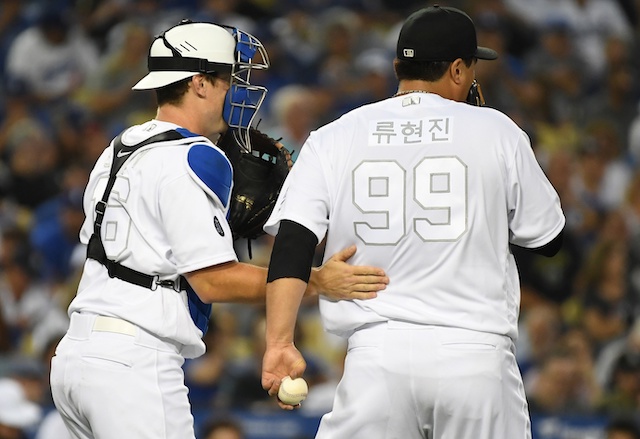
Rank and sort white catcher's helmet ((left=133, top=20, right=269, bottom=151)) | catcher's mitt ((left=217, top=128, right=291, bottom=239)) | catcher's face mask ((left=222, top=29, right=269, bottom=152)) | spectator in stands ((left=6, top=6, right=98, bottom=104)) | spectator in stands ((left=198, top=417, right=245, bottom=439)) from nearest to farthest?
white catcher's helmet ((left=133, top=20, right=269, bottom=151)) → catcher's face mask ((left=222, top=29, right=269, bottom=152)) → catcher's mitt ((left=217, top=128, right=291, bottom=239)) → spectator in stands ((left=198, top=417, right=245, bottom=439)) → spectator in stands ((left=6, top=6, right=98, bottom=104))

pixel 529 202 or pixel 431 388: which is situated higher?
pixel 529 202

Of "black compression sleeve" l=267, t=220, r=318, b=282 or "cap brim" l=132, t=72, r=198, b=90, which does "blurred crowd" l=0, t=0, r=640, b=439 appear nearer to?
"cap brim" l=132, t=72, r=198, b=90

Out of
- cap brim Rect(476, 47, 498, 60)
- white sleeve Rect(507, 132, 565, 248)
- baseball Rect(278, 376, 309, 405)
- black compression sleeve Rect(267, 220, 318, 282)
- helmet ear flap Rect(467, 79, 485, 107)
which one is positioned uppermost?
cap brim Rect(476, 47, 498, 60)

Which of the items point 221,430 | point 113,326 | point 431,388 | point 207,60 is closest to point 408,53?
point 207,60

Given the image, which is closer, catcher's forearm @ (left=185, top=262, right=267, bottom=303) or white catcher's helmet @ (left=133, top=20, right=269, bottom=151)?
catcher's forearm @ (left=185, top=262, right=267, bottom=303)

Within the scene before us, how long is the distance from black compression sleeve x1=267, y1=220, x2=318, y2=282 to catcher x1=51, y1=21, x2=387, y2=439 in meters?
0.08

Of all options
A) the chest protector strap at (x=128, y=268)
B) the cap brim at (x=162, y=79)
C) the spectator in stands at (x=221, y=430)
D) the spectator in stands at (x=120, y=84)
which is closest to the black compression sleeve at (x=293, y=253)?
the chest protector strap at (x=128, y=268)

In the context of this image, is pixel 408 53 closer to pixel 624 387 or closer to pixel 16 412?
pixel 16 412

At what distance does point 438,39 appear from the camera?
3582 millimetres

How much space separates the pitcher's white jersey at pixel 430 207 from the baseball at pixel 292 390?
0.23 m

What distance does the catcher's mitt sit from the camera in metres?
4.13

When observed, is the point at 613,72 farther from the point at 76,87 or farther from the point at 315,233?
the point at 315,233

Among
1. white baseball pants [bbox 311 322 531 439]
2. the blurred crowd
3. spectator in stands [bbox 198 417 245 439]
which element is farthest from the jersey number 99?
the blurred crowd

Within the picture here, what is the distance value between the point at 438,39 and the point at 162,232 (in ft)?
3.67
